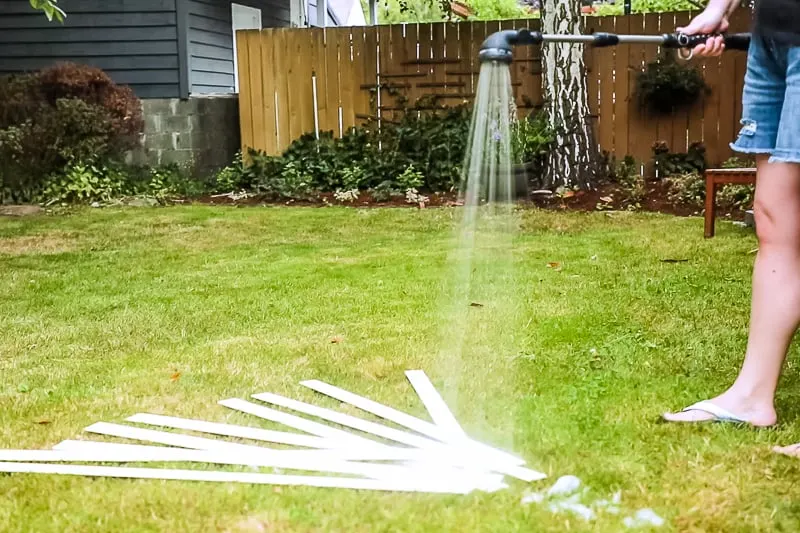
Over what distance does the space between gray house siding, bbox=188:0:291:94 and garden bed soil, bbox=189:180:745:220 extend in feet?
7.37

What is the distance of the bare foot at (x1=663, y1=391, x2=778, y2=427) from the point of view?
2119 millimetres

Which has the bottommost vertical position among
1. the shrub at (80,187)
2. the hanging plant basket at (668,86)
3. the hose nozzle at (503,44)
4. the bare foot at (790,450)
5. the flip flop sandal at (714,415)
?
the bare foot at (790,450)

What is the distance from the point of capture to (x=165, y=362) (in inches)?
114

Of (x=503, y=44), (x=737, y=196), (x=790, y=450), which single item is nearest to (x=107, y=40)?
(x=737, y=196)

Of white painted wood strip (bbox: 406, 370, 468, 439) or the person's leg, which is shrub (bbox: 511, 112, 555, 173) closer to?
white painted wood strip (bbox: 406, 370, 468, 439)

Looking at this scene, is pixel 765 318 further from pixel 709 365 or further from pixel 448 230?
pixel 448 230

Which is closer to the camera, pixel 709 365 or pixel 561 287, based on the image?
pixel 709 365

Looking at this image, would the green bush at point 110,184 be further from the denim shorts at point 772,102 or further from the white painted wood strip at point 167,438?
the denim shorts at point 772,102

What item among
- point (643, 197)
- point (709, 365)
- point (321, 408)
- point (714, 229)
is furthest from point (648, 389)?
point (643, 197)

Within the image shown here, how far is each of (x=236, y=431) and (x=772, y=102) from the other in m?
1.52

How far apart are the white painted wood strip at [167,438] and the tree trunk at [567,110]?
5770mm

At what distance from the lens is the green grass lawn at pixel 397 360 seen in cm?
172

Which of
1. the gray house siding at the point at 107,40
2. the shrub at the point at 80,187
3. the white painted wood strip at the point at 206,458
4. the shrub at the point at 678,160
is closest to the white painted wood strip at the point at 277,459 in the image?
the white painted wood strip at the point at 206,458

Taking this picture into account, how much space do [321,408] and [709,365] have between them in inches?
47.5
